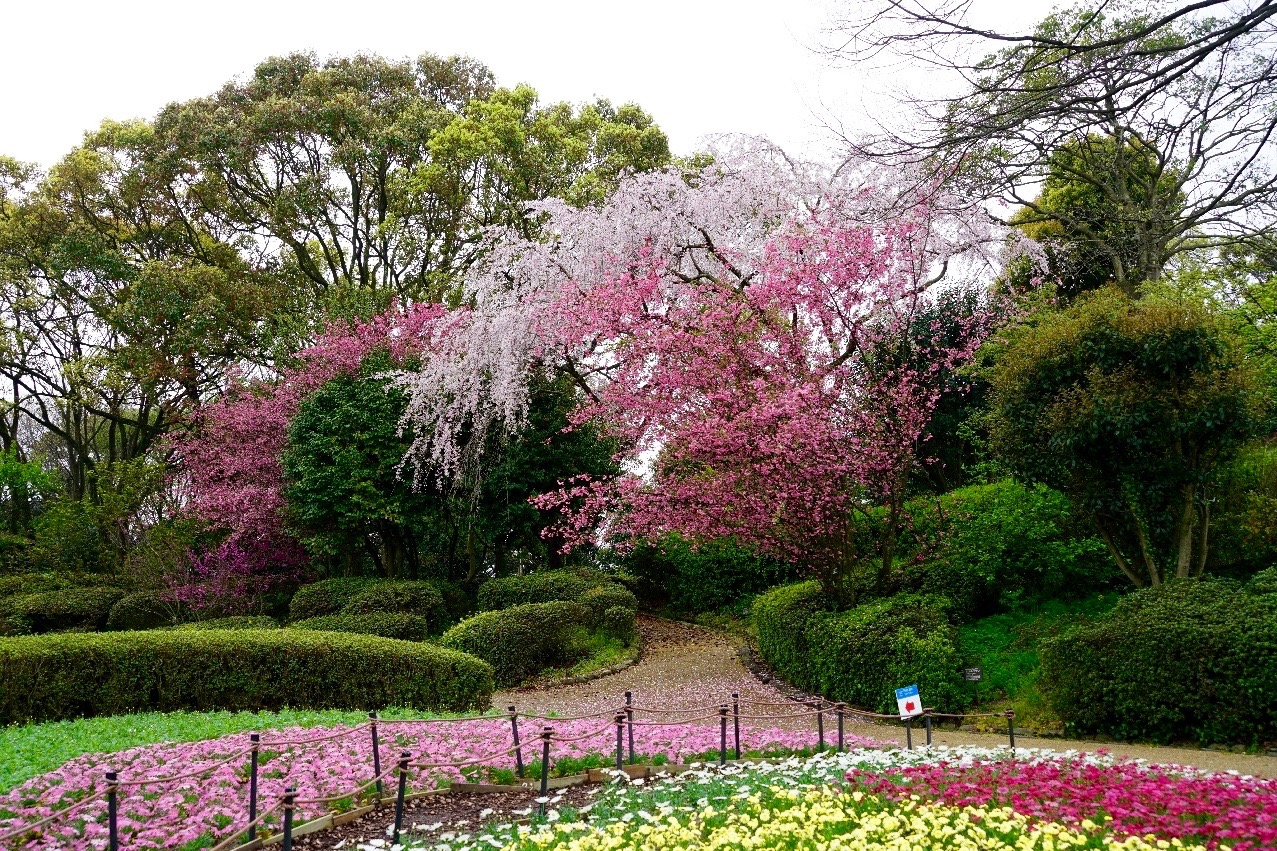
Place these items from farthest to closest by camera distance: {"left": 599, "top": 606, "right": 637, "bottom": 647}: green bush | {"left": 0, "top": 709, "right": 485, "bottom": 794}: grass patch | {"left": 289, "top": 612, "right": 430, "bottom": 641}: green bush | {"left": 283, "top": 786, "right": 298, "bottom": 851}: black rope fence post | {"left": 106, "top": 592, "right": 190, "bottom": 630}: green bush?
{"left": 106, "top": 592, "right": 190, "bottom": 630}: green bush < {"left": 599, "top": 606, "right": 637, "bottom": 647}: green bush < {"left": 289, "top": 612, "right": 430, "bottom": 641}: green bush < {"left": 0, "top": 709, "right": 485, "bottom": 794}: grass patch < {"left": 283, "top": 786, "right": 298, "bottom": 851}: black rope fence post

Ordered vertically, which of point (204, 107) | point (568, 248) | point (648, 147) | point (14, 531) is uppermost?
point (204, 107)

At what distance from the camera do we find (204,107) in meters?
21.0

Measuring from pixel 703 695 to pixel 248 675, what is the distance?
4.95 m

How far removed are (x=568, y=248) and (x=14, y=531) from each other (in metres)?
16.5

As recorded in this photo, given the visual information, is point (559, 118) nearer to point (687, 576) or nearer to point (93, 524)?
point (687, 576)

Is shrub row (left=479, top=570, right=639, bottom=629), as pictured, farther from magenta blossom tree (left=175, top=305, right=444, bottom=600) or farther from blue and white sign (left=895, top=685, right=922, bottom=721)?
blue and white sign (left=895, top=685, right=922, bottom=721)

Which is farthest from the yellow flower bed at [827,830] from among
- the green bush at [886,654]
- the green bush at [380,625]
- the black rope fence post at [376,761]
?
the green bush at [380,625]

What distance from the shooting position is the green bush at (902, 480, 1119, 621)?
10305mm

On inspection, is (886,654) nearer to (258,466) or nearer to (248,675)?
(248,675)

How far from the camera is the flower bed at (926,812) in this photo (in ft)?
13.3

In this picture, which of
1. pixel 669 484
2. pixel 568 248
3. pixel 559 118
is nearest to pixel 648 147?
pixel 559 118

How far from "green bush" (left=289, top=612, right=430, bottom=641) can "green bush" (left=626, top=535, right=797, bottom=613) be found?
460 cm

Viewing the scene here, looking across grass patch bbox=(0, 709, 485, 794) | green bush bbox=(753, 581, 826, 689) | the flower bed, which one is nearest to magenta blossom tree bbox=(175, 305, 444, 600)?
grass patch bbox=(0, 709, 485, 794)

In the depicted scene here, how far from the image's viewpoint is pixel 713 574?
1595cm
